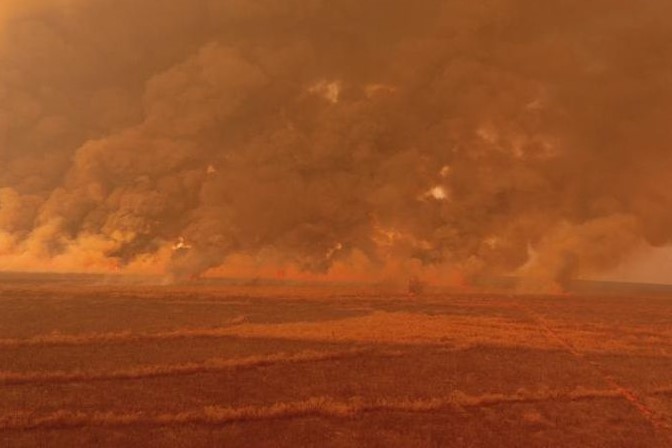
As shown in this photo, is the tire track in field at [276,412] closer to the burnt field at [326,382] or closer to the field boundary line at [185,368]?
the burnt field at [326,382]

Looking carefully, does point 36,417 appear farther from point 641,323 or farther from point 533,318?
point 641,323

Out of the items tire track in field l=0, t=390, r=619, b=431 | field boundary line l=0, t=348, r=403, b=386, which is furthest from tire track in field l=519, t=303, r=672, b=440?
field boundary line l=0, t=348, r=403, b=386

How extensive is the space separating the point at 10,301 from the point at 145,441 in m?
56.6

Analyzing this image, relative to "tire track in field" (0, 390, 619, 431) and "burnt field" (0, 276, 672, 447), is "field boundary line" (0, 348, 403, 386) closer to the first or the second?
"burnt field" (0, 276, 672, 447)

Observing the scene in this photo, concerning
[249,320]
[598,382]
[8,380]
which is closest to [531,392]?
[598,382]

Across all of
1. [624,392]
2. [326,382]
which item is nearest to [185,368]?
[326,382]

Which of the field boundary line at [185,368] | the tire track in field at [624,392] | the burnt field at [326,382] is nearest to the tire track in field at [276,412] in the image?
the burnt field at [326,382]

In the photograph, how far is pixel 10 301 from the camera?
66188 mm

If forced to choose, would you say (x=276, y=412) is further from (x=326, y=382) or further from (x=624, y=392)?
(x=624, y=392)

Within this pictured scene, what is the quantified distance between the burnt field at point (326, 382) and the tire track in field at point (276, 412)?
0.06 meters

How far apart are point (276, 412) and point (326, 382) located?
5.81 meters

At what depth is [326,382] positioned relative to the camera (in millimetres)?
27562

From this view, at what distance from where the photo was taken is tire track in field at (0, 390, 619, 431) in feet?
66.3

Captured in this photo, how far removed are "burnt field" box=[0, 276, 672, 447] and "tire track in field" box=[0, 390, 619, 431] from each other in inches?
2.4
